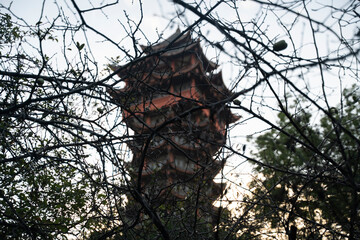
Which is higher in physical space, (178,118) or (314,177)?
(178,118)

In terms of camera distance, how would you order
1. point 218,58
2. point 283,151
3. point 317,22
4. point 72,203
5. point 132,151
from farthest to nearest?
1. point 283,151
2. point 72,203
3. point 132,151
4. point 218,58
5. point 317,22

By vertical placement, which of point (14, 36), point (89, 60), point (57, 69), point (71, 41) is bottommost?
point (89, 60)

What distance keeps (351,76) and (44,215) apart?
3.64m

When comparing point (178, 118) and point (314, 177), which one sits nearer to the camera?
point (178, 118)

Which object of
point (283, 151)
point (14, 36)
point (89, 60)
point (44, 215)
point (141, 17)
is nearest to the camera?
point (141, 17)

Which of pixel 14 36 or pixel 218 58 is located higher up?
pixel 14 36

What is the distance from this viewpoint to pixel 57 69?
2328 millimetres

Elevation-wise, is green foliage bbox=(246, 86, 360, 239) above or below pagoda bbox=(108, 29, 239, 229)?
below

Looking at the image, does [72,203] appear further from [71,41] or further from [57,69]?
[71,41]

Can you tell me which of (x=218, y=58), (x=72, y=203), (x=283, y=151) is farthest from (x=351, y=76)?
(x=283, y=151)

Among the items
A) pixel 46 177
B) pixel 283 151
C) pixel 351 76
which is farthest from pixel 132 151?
pixel 283 151

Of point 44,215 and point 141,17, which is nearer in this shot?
point 141,17

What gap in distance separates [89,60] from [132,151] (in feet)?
2.68

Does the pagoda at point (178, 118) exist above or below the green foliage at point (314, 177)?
above
